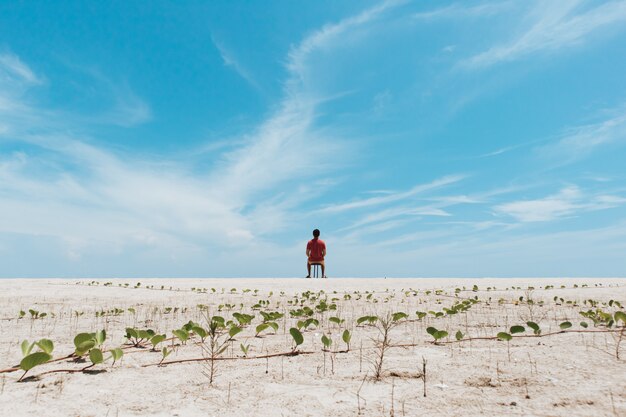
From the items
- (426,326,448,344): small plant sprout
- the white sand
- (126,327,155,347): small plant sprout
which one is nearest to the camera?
the white sand

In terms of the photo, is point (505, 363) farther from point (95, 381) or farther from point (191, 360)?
point (95, 381)

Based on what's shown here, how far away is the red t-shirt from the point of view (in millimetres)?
19156

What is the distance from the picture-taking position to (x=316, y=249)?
1914cm

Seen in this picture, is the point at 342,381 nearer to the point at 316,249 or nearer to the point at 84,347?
the point at 84,347

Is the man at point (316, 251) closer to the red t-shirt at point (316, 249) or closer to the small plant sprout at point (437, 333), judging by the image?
the red t-shirt at point (316, 249)

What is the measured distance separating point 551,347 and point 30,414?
3942 mm

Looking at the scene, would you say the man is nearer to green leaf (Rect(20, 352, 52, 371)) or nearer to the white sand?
the white sand

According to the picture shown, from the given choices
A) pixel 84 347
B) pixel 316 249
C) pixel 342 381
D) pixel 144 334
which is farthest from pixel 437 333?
pixel 316 249

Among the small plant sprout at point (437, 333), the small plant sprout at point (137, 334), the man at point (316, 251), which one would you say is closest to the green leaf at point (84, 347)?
the small plant sprout at point (137, 334)

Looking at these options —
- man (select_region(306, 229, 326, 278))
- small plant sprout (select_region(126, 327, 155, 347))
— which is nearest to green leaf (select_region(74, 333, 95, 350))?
small plant sprout (select_region(126, 327, 155, 347))

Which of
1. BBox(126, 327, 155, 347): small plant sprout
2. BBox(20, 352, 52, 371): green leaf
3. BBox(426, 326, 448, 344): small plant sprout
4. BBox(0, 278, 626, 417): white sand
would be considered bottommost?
BBox(0, 278, 626, 417): white sand

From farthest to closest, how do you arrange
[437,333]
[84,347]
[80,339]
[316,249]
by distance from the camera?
[316,249], [437,333], [80,339], [84,347]

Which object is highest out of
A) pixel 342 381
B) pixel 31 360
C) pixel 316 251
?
pixel 316 251

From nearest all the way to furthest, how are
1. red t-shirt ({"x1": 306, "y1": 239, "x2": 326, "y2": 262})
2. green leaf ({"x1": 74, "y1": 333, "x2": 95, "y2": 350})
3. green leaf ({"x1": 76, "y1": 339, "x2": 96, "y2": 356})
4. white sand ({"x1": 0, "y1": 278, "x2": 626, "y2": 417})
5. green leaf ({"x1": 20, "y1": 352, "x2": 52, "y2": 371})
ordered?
white sand ({"x1": 0, "y1": 278, "x2": 626, "y2": 417}), green leaf ({"x1": 20, "y1": 352, "x2": 52, "y2": 371}), green leaf ({"x1": 76, "y1": 339, "x2": 96, "y2": 356}), green leaf ({"x1": 74, "y1": 333, "x2": 95, "y2": 350}), red t-shirt ({"x1": 306, "y1": 239, "x2": 326, "y2": 262})
